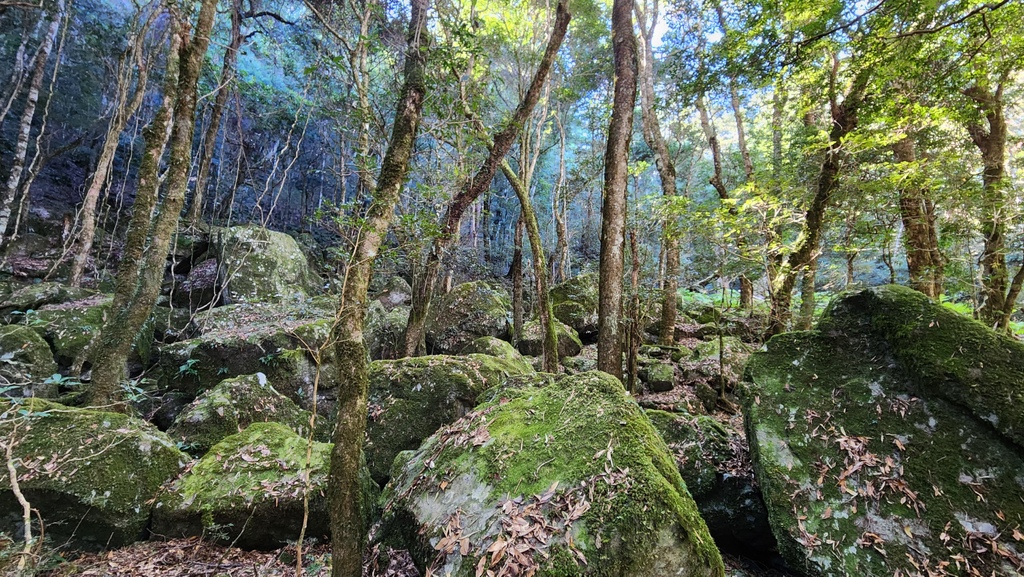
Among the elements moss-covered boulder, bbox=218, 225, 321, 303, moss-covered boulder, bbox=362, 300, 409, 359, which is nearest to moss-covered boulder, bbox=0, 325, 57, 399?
moss-covered boulder, bbox=218, 225, 321, 303

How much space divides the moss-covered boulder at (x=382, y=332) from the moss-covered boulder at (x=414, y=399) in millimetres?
3196

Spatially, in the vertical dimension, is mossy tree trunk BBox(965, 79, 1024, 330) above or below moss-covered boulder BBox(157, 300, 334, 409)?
above

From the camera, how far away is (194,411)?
5.00m

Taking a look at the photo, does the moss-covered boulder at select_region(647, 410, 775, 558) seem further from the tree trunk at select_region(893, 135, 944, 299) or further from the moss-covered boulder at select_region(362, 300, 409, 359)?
the tree trunk at select_region(893, 135, 944, 299)

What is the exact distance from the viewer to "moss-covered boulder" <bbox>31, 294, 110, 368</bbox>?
7.53 meters

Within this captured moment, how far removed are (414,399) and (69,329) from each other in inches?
303

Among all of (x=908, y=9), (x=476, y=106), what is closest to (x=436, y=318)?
(x=476, y=106)

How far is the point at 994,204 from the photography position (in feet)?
23.4

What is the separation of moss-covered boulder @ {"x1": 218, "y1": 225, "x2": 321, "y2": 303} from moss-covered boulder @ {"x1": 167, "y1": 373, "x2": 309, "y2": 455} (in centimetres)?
614

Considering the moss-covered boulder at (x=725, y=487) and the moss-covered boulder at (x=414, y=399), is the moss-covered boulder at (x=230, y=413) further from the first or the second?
the moss-covered boulder at (x=725, y=487)

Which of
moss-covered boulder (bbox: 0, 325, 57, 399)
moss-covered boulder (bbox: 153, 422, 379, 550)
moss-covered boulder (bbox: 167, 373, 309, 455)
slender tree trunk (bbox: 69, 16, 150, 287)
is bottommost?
moss-covered boulder (bbox: 153, 422, 379, 550)

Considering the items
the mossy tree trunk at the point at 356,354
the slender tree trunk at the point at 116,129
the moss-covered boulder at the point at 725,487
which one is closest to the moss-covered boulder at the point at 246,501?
the mossy tree trunk at the point at 356,354

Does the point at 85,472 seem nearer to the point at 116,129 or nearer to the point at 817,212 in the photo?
the point at 116,129

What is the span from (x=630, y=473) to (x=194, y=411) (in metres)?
5.28
